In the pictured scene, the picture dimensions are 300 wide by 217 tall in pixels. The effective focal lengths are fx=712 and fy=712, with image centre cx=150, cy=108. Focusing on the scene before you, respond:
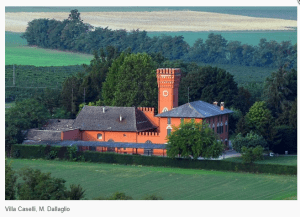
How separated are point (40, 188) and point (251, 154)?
2878cm

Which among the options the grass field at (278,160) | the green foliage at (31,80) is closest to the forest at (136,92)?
the green foliage at (31,80)

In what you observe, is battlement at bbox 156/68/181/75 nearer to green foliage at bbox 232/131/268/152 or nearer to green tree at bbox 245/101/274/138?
green tree at bbox 245/101/274/138

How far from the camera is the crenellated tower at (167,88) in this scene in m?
73.9

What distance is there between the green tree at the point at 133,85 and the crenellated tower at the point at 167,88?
1058 centimetres

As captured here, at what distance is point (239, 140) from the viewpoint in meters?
69.0

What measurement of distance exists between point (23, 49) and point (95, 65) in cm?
1293

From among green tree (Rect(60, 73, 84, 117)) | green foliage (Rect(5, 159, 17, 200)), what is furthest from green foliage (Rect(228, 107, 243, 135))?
green foliage (Rect(5, 159, 17, 200))

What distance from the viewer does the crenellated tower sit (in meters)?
73.9

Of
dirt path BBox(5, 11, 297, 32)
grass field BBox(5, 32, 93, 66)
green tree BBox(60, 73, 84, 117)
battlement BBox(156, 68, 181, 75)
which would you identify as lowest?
green tree BBox(60, 73, 84, 117)

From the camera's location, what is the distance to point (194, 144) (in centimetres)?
6397

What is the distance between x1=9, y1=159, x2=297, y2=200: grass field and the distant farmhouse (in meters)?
4.41

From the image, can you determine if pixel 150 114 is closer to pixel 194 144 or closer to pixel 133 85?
pixel 133 85

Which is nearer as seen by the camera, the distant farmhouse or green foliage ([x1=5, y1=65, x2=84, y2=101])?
the distant farmhouse

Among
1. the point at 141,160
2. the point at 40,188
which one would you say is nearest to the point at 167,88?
the point at 141,160
